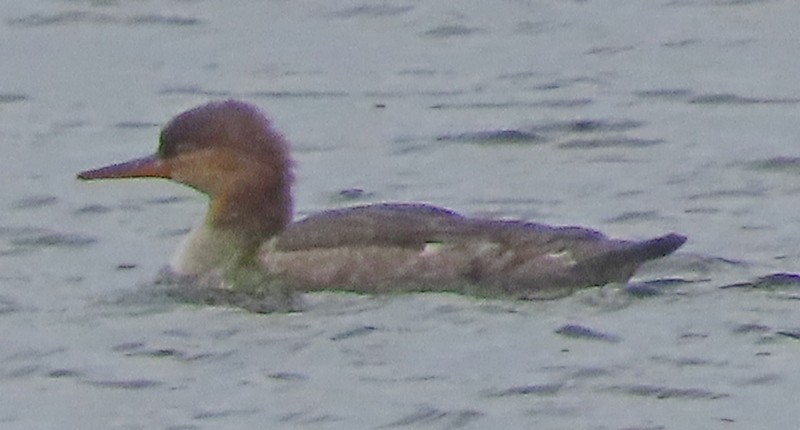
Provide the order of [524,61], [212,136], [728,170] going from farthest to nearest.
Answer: [524,61], [728,170], [212,136]

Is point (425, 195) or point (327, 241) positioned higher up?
point (327, 241)

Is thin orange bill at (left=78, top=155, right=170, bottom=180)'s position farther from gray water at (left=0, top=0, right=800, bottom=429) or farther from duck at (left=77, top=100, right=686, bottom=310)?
gray water at (left=0, top=0, right=800, bottom=429)

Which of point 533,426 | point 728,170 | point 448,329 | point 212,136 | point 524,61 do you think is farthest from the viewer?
point 524,61

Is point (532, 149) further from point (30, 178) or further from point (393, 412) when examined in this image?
point (393, 412)

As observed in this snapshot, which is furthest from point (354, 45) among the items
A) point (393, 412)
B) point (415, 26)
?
point (393, 412)

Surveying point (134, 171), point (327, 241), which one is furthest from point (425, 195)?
point (327, 241)

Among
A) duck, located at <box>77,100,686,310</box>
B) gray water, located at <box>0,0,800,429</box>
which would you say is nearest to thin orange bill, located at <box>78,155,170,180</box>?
duck, located at <box>77,100,686,310</box>

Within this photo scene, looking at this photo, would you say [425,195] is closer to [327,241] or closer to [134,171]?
[134,171]
